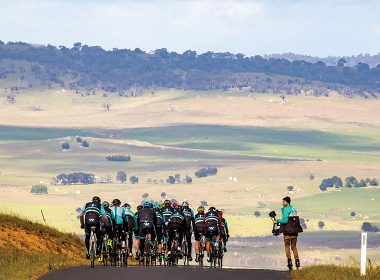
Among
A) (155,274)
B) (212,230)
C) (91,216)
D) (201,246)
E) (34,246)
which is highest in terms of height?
(91,216)

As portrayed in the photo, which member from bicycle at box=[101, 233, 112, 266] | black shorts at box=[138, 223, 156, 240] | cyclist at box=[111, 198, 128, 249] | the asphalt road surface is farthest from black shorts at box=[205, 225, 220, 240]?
the asphalt road surface

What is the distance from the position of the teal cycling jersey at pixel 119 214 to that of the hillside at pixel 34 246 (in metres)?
1.68

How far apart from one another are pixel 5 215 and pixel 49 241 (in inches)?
74.3

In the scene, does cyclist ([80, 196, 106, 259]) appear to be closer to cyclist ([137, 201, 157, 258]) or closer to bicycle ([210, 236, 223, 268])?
cyclist ([137, 201, 157, 258])

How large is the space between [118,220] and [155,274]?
21.0 ft

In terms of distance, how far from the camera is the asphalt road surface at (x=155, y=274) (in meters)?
28.8

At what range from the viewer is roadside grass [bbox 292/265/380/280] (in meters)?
28.3

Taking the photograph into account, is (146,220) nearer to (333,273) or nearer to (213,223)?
(213,223)

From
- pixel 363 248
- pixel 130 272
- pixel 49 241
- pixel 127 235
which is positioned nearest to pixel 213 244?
pixel 127 235

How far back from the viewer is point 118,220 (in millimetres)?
36188

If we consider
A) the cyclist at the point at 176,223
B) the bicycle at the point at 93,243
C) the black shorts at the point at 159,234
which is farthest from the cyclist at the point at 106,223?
the cyclist at the point at 176,223

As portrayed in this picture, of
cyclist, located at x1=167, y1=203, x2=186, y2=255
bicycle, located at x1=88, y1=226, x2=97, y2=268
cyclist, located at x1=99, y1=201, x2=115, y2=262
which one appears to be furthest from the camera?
cyclist, located at x1=167, y1=203, x2=186, y2=255

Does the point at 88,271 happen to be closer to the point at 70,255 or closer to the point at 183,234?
the point at 183,234

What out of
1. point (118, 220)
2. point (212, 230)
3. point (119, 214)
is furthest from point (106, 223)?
point (212, 230)
